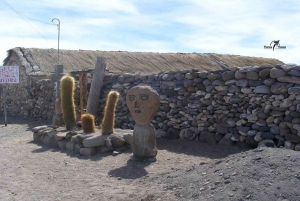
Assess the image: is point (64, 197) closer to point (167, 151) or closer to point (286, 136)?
point (167, 151)

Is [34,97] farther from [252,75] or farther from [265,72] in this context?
[265,72]

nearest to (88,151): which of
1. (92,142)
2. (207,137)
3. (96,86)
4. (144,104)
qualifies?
(92,142)

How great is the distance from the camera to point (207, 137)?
9727 mm

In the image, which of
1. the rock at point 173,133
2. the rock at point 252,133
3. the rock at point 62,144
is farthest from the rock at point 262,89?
→ the rock at point 62,144

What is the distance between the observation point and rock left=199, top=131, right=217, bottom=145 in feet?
31.5

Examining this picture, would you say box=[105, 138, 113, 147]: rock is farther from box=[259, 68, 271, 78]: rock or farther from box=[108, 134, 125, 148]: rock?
box=[259, 68, 271, 78]: rock

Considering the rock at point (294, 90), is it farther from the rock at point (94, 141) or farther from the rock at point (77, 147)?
the rock at point (77, 147)

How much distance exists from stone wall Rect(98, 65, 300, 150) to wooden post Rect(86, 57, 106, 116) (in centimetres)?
207

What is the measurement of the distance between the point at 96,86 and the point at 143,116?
557 cm

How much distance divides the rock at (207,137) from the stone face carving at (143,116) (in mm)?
2120

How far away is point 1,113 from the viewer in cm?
1975

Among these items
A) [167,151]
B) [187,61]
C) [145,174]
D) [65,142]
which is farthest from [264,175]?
[187,61]

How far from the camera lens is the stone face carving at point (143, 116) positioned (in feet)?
25.8

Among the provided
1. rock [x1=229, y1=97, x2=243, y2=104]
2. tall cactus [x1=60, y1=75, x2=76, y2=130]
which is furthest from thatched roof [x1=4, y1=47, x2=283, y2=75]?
rock [x1=229, y1=97, x2=243, y2=104]
